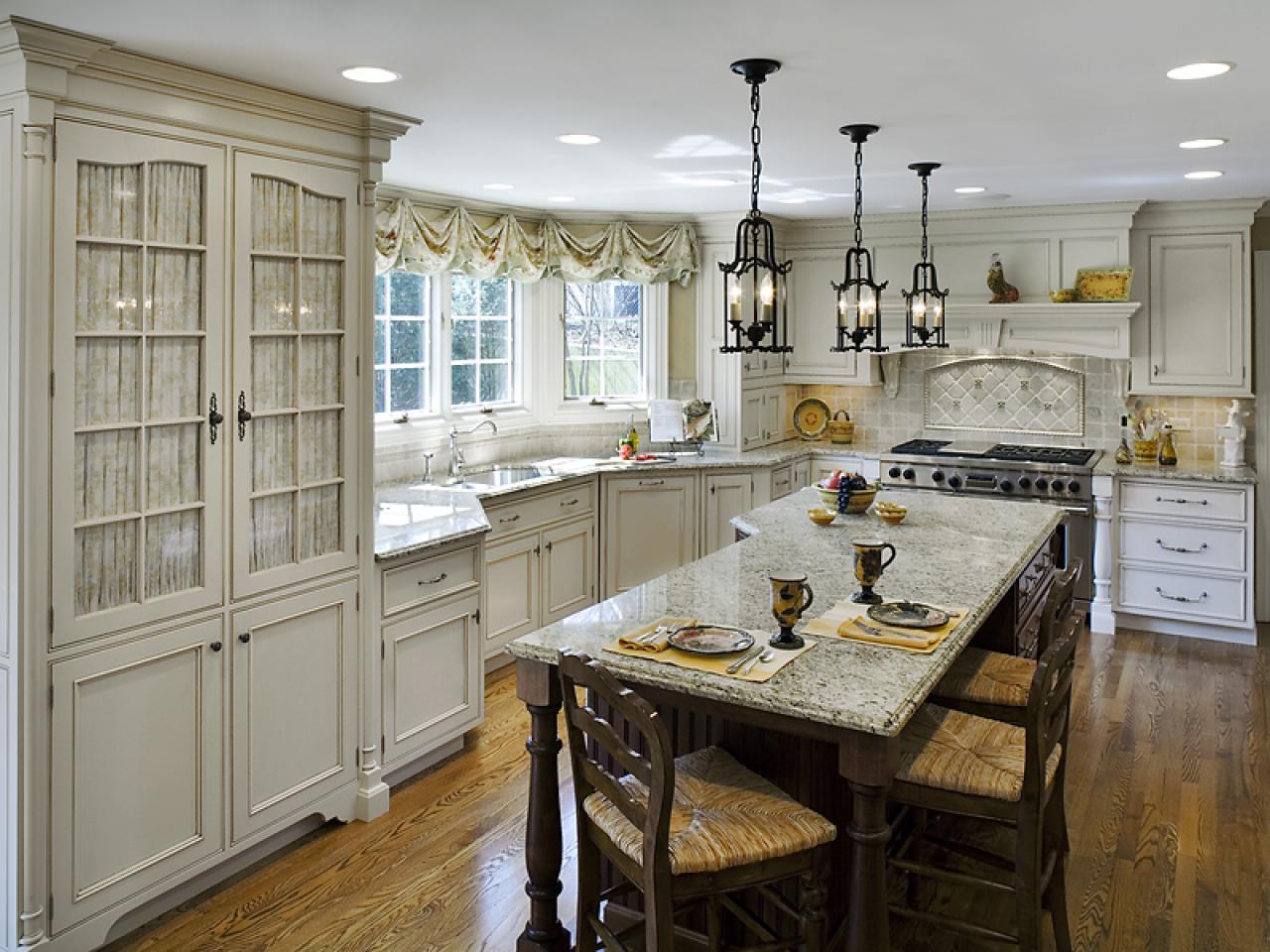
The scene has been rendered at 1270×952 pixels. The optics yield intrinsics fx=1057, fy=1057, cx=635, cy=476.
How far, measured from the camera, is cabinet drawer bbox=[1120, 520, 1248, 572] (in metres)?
5.65

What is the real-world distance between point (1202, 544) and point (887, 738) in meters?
4.39

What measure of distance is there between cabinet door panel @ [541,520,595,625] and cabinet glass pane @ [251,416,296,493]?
91.5 inches

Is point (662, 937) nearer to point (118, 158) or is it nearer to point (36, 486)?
point (36, 486)

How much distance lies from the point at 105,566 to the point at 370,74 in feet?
5.04

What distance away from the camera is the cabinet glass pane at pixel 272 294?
124 inches

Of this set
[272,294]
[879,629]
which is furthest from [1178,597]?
[272,294]

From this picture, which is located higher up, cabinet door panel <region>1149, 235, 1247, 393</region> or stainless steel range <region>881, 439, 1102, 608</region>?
cabinet door panel <region>1149, 235, 1247, 393</region>

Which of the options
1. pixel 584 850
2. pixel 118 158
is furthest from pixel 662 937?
pixel 118 158

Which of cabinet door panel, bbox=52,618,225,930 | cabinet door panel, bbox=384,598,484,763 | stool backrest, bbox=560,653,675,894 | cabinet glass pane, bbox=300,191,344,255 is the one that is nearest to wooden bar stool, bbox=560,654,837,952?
stool backrest, bbox=560,653,675,894

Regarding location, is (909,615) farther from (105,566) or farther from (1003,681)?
(105,566)

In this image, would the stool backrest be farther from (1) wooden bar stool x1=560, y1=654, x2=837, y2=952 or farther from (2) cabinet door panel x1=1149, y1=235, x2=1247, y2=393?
(2) cabinet door panel x1=1149, y1=235, x2=1247, y2=393

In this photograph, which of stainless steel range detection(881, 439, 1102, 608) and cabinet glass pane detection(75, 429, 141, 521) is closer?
cabinet glass pane detection(75, 429, 141, 521)

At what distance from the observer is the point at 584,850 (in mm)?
2477

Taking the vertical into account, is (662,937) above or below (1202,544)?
below
